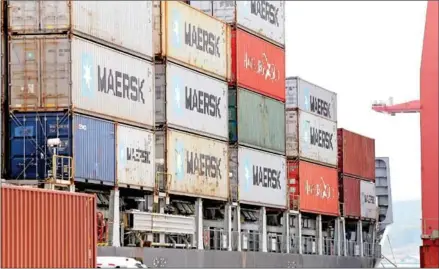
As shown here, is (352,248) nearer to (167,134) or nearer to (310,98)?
(310,98)

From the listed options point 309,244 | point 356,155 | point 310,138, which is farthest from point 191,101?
point 356,155

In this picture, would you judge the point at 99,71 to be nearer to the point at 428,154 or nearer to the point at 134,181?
the point at 134,181

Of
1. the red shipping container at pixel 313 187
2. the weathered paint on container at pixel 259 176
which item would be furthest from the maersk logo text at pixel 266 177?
the red shipping container at pixel 313 187

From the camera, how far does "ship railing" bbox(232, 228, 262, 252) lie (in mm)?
44312

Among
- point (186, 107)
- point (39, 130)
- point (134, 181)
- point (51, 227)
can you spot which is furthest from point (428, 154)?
point (51, 227)

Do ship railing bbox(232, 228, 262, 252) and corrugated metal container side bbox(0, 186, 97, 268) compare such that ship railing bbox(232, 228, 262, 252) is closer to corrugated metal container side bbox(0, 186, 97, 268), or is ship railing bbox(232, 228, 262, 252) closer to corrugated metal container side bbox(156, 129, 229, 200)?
corrugated metal container side bbox(156, 129, 229, 200)

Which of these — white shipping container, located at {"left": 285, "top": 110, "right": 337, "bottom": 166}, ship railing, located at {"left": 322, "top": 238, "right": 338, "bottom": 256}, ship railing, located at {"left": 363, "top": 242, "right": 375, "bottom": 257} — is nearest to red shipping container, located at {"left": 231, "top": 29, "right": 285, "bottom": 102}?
white shipping container, located at {"left": 285, "top": 110, "right": 337, "bottom": 166}

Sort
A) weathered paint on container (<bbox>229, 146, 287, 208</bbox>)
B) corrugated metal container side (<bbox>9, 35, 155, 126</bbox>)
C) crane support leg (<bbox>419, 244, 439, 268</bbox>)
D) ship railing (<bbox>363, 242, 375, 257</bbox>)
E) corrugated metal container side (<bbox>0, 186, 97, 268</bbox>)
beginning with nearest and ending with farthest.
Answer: corrugated metal container side (<bbox>0, 186, 97, 268</bbox>) < corrugated metal container side (<bbox>9, 35, 155, 126</bbox>) < crane support leg (<bbox>419, 244, 439, 268</bbox>) < weathered paint on container (<bbox>229, 146, 287, 208</bbox>) < ship railing (<bbox>363, 242, 375, 257</bbox>)

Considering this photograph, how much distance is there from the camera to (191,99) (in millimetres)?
38031

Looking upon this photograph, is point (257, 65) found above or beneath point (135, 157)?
above

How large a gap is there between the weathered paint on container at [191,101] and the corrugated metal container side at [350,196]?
16982mm

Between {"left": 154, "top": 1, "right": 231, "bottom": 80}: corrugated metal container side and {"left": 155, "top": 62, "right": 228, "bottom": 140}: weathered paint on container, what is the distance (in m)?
0.42

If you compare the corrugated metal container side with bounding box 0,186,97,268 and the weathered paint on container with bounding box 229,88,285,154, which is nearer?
the corrugated metal container side with bounding box 0,186,97,268

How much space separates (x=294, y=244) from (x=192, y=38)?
17.2 meters
